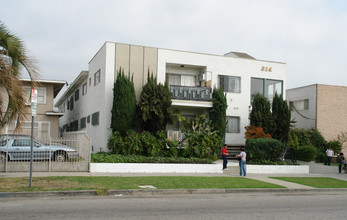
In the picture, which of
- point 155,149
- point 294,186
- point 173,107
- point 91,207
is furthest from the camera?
point 173,107

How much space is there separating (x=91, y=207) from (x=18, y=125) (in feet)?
14.9

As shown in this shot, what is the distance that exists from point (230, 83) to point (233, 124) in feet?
9.17

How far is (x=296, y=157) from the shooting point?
24.1m

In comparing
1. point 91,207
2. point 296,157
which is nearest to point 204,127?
point 296,157

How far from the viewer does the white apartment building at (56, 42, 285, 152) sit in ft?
71.6

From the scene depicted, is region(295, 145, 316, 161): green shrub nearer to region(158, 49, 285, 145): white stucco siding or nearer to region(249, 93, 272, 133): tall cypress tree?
region(249, 93, 272, 133): tall cypress tree

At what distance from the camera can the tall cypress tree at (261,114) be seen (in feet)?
74.7

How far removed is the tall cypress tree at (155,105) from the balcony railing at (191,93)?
1.40 meters

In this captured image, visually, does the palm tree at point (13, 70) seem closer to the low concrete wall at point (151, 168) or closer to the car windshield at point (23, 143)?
the car windshield at point (23, 143)

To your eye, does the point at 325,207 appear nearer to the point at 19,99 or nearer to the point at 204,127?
the point at 19,99

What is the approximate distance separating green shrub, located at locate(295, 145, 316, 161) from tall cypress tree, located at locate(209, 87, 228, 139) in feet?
18.3

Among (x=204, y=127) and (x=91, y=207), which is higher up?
(x=204, y=127)

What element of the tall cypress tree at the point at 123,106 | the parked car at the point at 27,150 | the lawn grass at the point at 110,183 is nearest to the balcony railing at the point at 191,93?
the tall cypress tree at the point at 123,106

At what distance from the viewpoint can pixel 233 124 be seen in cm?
2448
